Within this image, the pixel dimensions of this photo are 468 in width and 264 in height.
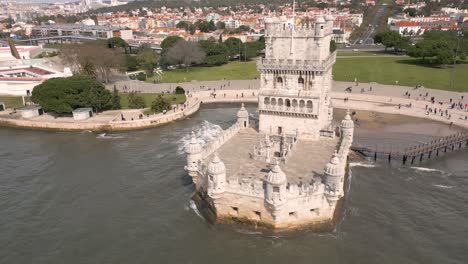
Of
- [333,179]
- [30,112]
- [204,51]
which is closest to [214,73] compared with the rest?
[204,51]

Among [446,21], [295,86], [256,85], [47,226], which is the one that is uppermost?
[446,21]

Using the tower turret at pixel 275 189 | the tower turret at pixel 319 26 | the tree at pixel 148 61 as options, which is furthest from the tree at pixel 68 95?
the tower turret at pixel 275 189

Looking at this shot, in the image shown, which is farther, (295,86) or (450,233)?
(295,86)

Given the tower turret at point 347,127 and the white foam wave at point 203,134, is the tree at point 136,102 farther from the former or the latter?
the tower turret at point 347,127

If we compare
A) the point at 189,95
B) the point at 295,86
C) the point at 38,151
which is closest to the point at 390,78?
the point at 189,95

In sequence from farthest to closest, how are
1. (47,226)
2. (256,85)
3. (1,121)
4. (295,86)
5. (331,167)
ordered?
(256,85), (1,121), (295,86), (47,226), (331,167)

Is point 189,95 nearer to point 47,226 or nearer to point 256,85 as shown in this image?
point 256,85

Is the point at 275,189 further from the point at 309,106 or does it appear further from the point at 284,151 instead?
the point at 309,106
